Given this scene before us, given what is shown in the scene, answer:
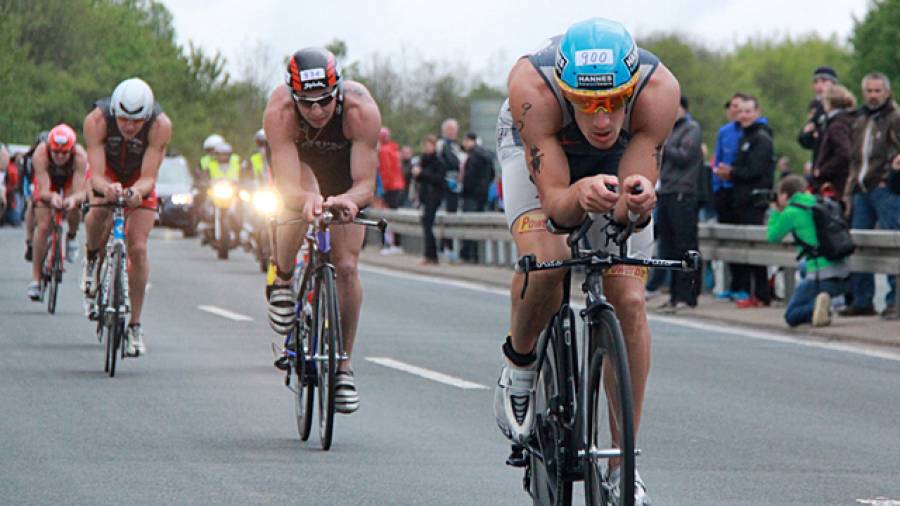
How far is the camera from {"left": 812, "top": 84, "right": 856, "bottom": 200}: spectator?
17.5 m

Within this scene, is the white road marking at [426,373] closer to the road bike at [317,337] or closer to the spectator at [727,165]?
the road bike at [317,337]

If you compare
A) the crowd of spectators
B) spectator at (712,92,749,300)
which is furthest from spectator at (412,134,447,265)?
the crowd of spectators

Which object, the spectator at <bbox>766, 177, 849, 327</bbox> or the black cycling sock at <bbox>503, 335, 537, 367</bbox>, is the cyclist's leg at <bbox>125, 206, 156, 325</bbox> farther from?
the black cycling sock at <bbox>503, 335, 537, 367</bbox>

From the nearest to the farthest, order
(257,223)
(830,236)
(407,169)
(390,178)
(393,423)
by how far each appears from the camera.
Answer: (393,423) < (830,236) < (257,223) < (390,178) < (407,169)

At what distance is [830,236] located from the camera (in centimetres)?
1634

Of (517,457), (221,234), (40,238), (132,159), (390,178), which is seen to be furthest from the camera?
(390,178)

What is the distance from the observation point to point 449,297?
21891 mm

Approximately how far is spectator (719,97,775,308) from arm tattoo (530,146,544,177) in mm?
12243

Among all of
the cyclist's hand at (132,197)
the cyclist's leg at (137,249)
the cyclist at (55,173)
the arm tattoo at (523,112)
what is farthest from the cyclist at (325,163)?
the cyclist at (55,173)

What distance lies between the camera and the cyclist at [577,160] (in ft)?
20.3

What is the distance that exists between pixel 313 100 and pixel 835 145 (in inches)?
344

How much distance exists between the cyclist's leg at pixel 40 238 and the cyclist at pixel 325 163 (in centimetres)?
910

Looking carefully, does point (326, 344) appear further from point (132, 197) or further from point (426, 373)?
point (132, 197)

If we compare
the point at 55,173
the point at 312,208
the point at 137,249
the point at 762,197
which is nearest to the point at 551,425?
the point at 312,208
